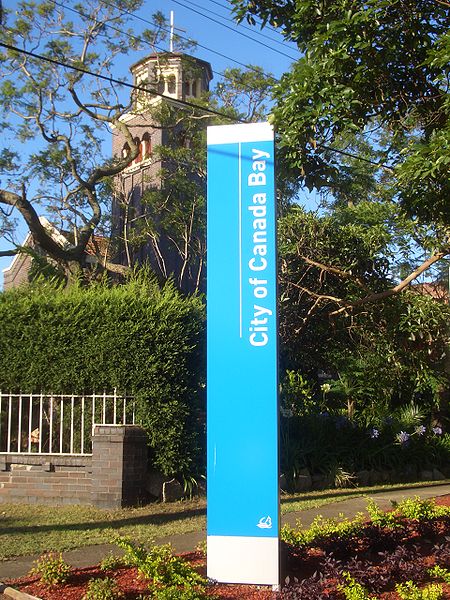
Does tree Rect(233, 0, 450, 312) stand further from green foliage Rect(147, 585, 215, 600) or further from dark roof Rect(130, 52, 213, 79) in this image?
dark roof Rect(130, 52, 213, 79)

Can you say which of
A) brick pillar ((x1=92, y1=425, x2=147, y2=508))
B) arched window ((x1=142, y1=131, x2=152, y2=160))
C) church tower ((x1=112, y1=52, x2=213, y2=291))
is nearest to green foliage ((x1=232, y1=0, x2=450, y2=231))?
brick pillar ((x1=92, y1=425, x2=147, y2=508))

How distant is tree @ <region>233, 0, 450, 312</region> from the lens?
7211 mm

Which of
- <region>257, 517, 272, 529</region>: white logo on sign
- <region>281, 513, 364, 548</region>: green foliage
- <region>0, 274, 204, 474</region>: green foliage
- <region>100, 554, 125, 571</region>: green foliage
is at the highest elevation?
<region>0, 274, 204, 474</region>: green foliage

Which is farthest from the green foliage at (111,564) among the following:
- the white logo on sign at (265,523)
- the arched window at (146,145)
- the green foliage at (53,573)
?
the arched window at (146,145)

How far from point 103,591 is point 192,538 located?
2940mm

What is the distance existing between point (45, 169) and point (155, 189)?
156 inches

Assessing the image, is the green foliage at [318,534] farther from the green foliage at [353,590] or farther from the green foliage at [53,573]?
the green foliage at [53,573]

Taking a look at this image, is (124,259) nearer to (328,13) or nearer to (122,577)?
(328,13)

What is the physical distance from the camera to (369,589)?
508 cm

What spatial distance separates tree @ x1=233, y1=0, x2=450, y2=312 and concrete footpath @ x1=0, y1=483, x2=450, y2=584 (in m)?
3.70

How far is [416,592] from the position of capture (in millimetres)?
4691

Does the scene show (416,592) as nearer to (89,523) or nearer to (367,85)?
(89,523)

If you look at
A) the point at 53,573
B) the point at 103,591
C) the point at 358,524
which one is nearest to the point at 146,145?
the point at 358,524

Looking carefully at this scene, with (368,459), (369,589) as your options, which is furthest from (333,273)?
(369,589)
